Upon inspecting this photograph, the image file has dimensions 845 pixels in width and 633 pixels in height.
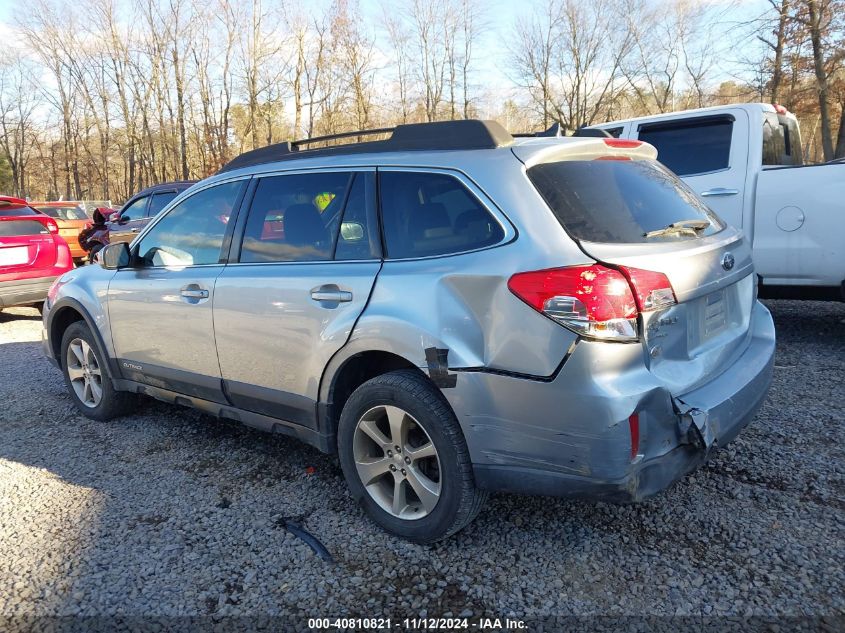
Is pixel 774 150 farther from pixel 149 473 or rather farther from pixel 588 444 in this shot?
pixel 149 473

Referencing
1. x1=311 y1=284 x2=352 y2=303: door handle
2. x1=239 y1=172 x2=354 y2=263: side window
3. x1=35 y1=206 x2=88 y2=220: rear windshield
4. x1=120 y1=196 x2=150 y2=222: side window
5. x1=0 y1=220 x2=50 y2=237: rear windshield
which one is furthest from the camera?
x1=35 y1=206 x2=88 y2=220: rear windshield

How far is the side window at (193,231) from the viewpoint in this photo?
11.7ft

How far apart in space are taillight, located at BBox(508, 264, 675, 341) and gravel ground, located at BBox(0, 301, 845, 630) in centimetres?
102

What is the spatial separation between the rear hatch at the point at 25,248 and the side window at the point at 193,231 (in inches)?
201

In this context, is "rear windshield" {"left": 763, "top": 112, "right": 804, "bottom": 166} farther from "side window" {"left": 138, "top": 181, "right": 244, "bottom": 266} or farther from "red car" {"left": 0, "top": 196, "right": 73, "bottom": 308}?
"red car" {"left": 0, "top": 196, "right": 73, "bottom": 308}

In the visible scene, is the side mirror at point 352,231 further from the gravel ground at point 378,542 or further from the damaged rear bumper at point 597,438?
the gravel ground at point 378,542

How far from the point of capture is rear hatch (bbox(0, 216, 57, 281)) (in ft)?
25.8

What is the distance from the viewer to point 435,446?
8.21ft

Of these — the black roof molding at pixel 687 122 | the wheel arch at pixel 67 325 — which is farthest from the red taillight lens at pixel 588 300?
the black roof molding at pixel 687 122

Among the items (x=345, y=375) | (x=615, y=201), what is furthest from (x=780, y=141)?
(x=345, y=375)

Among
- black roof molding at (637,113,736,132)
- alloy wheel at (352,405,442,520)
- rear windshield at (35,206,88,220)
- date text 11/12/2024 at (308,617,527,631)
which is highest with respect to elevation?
rear windshield at (35,206,88,220)

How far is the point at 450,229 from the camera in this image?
101 inches

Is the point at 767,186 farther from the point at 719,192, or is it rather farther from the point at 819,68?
the point at 819,68

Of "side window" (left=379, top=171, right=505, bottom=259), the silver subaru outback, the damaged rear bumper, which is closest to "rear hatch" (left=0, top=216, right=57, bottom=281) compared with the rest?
the silver subaru outback
